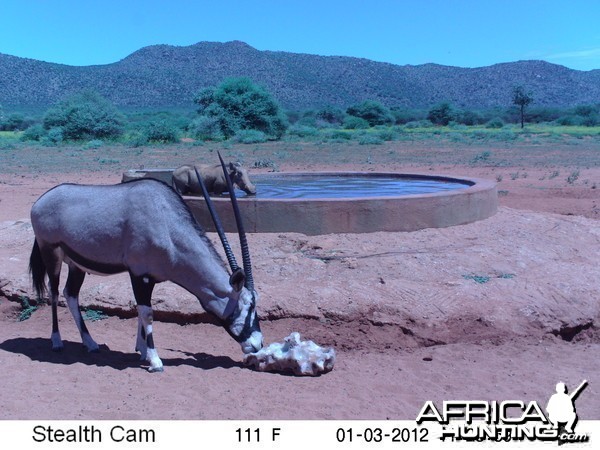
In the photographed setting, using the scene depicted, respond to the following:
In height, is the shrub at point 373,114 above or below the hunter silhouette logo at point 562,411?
above

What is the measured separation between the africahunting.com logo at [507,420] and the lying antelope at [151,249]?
1.56 m

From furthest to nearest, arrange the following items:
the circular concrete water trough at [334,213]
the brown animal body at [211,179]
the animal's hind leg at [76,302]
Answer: the brown animal body at [211,179], the circular concrete water trough at [334,213], the animal's hind leg at [76,302]

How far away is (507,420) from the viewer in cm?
454

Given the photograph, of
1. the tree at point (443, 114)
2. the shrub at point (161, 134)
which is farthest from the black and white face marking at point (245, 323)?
the tree at point (443, 114)

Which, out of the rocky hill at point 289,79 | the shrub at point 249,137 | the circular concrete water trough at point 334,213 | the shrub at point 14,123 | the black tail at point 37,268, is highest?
the rocky hill at point 289,79

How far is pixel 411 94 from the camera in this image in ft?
310

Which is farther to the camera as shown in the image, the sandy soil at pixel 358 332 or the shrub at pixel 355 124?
the shrub at pixel 355 124

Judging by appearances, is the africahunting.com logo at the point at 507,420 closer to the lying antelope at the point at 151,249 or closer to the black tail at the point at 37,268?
the lying antelope at the point at 151,249

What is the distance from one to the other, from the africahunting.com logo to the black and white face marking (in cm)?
142

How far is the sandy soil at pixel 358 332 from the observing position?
5.16 meters

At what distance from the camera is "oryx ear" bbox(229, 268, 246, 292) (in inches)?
210

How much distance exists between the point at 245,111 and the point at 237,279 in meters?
38.3

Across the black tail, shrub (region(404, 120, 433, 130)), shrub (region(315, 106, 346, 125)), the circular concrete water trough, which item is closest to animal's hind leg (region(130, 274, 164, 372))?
the black tail

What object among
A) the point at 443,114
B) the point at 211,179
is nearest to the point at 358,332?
the point at 211,179
